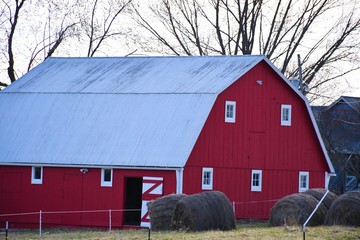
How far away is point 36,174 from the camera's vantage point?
4200 centimetres

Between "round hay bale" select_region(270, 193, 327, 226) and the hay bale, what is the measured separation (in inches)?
82.7

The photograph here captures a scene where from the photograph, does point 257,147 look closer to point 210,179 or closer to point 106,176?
point 210,179

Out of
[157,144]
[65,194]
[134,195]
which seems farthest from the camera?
[134,195]

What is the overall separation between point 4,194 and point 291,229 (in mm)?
15240

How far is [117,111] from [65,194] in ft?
12.9

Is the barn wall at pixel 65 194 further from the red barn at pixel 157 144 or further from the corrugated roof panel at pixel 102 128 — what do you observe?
the corrugated roof panel at pixel 102 128

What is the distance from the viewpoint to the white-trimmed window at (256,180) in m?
41.4

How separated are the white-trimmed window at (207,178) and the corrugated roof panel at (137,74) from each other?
3.08 meters

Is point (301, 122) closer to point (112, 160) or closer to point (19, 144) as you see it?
point (112, 160)

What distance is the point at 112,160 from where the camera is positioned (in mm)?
40031

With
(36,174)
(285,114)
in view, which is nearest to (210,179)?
(285,114)

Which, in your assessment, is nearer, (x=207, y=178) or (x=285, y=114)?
(x=207, y=178)

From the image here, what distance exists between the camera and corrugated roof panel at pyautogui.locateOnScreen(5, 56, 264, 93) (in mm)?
41562

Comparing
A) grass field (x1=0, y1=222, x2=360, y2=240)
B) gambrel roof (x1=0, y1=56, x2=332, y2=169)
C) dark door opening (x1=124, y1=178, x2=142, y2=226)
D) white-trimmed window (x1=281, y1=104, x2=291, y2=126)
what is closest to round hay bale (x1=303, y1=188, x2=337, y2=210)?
grass field (x1=0, y1=222, x2=360, y2=240)
